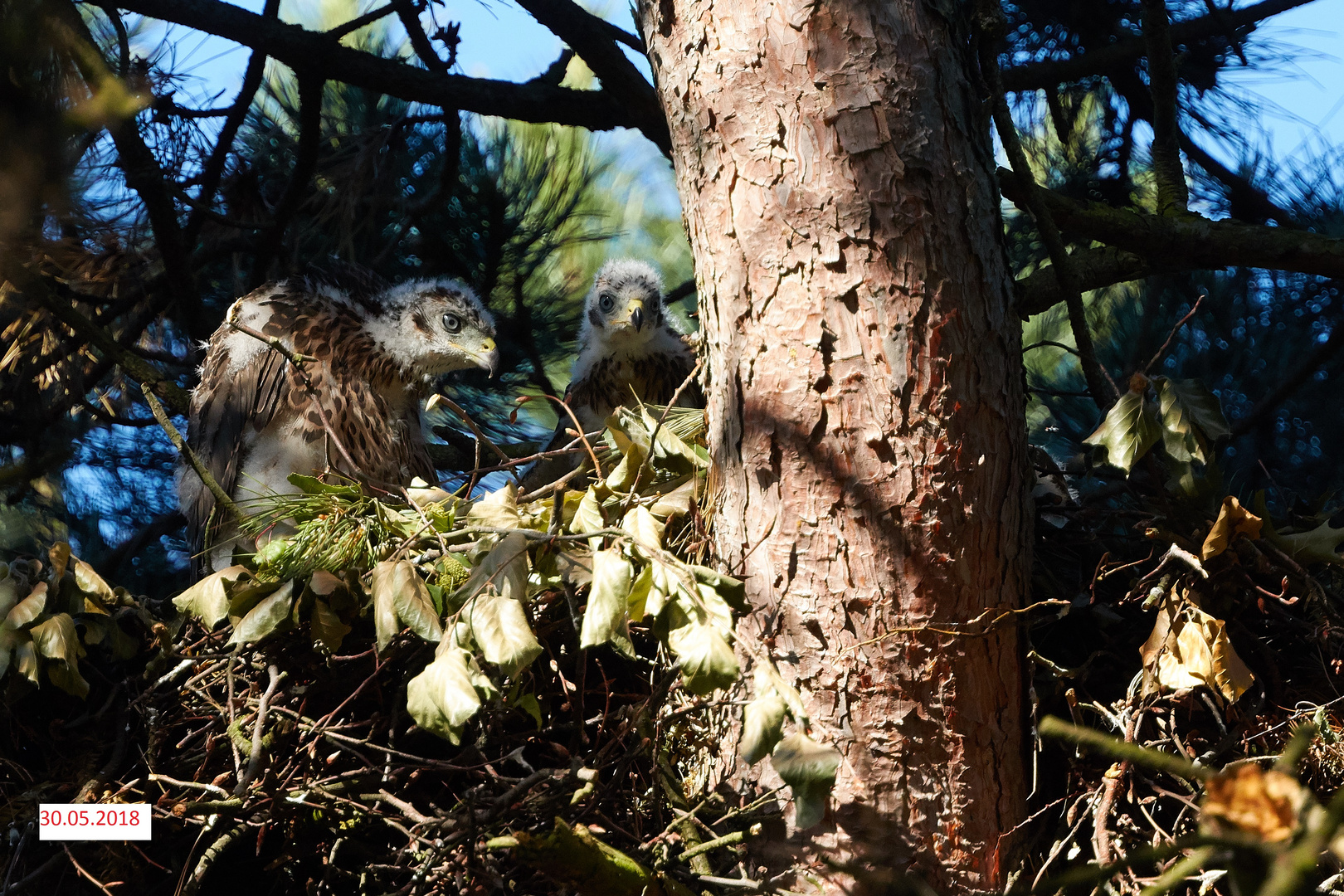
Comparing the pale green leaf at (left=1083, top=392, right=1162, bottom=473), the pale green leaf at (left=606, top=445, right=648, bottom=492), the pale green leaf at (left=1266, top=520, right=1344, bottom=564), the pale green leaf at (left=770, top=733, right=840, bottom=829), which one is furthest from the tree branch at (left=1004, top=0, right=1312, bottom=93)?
the pale green leaf at (left=770, top=733, right=840, bottom=829)

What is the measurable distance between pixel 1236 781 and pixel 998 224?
4.40 feet

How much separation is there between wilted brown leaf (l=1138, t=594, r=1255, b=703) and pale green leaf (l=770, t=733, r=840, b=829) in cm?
81

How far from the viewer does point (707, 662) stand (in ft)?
4.82

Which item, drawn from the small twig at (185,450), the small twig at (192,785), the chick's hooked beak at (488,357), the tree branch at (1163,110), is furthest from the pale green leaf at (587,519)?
the tree branch at (1163,110)

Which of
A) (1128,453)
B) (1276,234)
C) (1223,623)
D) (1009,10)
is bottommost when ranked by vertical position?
(1223,623)

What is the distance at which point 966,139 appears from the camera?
1.97 meters

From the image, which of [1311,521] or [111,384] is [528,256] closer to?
[111,384]

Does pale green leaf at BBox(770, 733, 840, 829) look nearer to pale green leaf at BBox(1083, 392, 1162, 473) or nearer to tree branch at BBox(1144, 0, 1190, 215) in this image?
pale green leaf at BBox(1083, 392, 1162, 473)

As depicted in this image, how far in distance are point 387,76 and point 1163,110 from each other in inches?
90.4

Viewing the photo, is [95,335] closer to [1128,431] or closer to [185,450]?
[185,450]

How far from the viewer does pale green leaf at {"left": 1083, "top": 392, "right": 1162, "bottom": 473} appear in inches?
83.4

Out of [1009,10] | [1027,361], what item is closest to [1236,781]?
[1009,10]

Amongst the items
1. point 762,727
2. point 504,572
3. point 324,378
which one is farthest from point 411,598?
point 324,378

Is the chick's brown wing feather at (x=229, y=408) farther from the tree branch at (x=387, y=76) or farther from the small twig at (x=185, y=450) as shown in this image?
the tree branch at (x=387, y=76)
